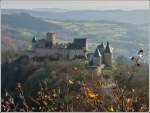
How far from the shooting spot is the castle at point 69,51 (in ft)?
18.9

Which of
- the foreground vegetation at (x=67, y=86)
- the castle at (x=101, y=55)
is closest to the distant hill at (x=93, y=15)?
the castle at (x=101, y=55)

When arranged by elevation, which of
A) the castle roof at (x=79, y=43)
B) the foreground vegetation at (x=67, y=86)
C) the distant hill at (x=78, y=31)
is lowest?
the foreground vegetation at (x=67, y=86)

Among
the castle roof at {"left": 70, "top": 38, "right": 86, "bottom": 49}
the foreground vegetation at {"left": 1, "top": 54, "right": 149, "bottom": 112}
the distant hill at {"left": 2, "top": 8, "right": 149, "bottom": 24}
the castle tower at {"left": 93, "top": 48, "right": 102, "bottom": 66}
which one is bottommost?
the foreground vegetation at {"left": 1, "top": 54, "right": 149, "bottom": 112}

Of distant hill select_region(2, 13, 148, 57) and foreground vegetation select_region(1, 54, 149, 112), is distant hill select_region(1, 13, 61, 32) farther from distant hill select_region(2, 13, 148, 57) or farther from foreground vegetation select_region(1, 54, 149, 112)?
foreground vegetation select_region(1, 54, 149, 112)

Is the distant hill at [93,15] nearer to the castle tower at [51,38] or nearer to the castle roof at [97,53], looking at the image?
the castle tower at [51,38]

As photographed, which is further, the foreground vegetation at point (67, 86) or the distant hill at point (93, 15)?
the distant hill at point (93, 15)

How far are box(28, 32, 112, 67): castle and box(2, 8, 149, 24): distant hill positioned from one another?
0.25 metres

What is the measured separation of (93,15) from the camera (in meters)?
5.85

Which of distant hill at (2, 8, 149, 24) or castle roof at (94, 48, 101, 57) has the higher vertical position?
distant hill at (2, 8, 149, 24)

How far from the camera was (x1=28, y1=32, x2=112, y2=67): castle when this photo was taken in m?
5.77

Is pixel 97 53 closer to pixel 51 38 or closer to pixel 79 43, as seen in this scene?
pixel 79 43

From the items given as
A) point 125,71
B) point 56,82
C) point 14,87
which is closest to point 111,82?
point 125,71

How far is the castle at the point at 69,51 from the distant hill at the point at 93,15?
0.25 meters

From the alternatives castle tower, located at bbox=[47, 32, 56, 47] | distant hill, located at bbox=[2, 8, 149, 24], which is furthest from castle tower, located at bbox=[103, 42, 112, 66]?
castle tower, located at bbox=[47, 32, 56, 47]
